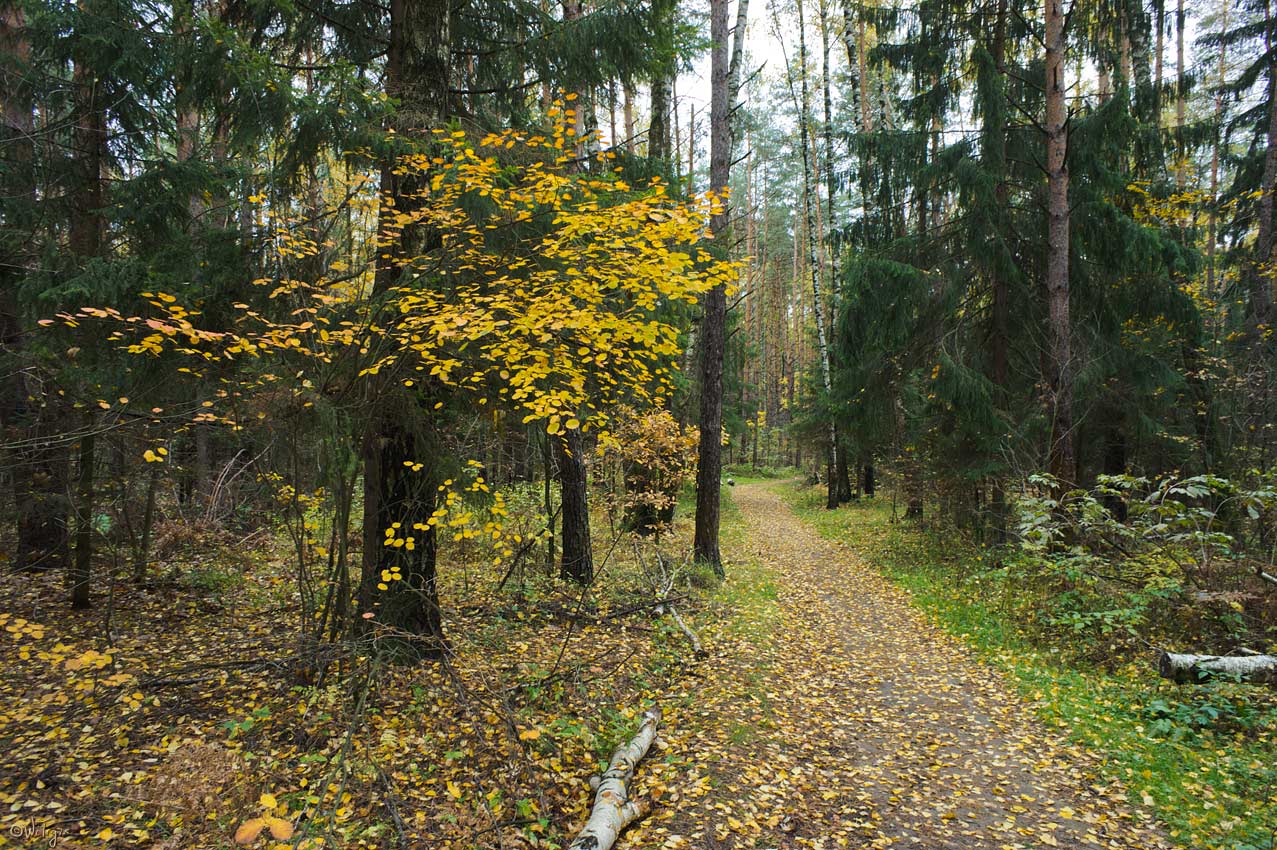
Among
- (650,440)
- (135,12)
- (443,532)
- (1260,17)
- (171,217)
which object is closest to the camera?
(135,12)

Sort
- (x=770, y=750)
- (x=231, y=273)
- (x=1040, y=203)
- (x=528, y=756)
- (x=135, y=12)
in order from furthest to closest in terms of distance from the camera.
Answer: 1. (x=1040, y=203)
2. (x=135, y=12)
3. (x=231, y=273)
4. (x=770, y=750)
5. (x=528, y=756)

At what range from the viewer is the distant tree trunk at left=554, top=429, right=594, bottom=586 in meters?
8.23

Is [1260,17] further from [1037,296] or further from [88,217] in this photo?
[88,217]

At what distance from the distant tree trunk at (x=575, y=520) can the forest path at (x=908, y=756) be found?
2.86 m

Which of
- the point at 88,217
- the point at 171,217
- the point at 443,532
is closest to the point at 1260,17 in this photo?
the point at 443,532

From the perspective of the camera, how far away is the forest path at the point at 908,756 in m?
3.61

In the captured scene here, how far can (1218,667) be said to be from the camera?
16.2ft

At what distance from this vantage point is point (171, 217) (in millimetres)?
6387

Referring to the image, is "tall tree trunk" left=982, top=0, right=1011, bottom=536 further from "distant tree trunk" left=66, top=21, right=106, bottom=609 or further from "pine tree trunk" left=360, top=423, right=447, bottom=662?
"distant tree trunk" left=66, top=21, right=106, bottom=609

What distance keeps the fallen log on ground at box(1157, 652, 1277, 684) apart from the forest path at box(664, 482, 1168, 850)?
4.11 feet

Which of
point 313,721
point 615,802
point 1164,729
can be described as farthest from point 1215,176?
point 313,721

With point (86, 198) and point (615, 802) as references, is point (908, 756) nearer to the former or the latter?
point (615, 802)

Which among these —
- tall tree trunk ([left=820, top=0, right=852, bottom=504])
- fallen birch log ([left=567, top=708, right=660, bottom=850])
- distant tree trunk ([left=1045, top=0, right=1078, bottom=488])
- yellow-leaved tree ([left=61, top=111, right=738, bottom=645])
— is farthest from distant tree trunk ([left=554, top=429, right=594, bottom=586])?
tall tree trunk ([left=820, top=0, right=852, bottom=504])

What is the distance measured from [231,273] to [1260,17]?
19.0 meters
